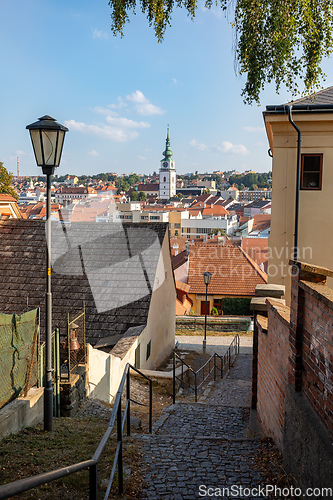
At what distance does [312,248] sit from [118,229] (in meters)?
5.82

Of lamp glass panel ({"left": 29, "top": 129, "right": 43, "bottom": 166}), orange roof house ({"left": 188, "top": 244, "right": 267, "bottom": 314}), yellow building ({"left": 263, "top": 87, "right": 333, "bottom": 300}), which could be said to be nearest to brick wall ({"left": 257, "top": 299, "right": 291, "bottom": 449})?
lamp glass panel ({"left": 29, "top": 129, "right": 43, "bottom": 166})

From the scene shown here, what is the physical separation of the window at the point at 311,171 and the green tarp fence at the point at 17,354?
286 inches

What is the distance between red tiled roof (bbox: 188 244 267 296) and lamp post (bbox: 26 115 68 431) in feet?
77.4

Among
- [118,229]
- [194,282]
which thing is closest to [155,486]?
[118,229]

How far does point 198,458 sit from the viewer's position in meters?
4.60

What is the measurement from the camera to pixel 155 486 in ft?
12.8

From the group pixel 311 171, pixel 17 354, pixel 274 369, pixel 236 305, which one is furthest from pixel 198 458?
pixel 236 305

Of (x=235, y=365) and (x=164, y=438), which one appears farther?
(x=235, y=365)

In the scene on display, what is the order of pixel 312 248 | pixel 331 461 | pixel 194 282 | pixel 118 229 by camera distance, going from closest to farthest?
pixel 331 461 → pixel 312 248 → pixel 118 229 → pixel 194 282

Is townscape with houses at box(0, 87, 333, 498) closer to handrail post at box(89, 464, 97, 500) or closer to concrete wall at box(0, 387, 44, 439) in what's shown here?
concrete wall at box(0, 387, 44, 439)

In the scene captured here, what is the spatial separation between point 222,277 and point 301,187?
65.3 ft

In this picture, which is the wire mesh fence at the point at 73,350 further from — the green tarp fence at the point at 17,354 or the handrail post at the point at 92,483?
the handrail post at the point at 92,483

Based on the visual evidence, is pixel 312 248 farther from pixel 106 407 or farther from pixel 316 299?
pixel 316 299

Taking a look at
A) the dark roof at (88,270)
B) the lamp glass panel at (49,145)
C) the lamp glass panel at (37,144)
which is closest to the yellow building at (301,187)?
the dark roof at (88,270)
